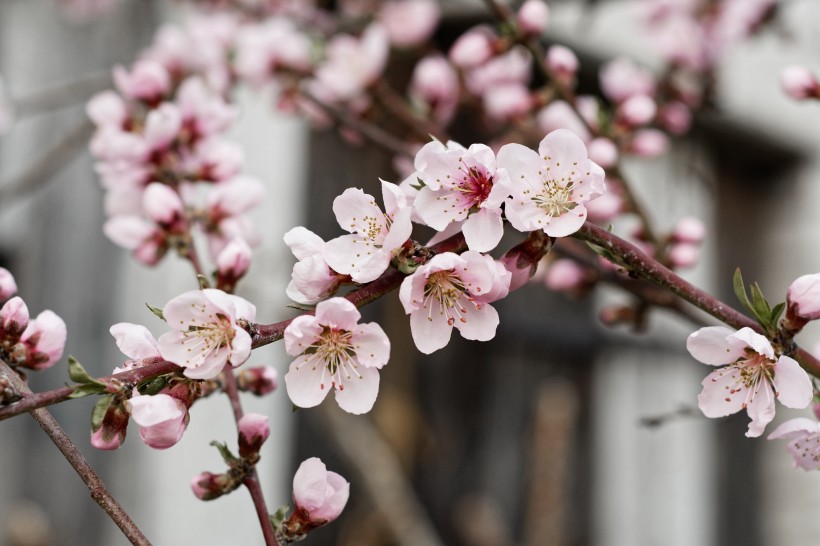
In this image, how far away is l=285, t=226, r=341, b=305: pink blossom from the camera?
0.65 meters

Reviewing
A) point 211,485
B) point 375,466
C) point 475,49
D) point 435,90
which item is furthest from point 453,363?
point 211,485

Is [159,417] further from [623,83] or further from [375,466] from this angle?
[375,466]

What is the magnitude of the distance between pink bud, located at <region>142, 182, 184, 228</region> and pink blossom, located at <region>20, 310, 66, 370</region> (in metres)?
0.33

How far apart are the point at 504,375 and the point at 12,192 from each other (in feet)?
7.15

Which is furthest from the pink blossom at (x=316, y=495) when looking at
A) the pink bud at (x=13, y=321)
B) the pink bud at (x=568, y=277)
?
the pink bud at (x=568, y=277)

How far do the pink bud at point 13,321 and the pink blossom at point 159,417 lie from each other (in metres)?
0.14

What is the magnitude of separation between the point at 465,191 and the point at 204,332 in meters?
0.21

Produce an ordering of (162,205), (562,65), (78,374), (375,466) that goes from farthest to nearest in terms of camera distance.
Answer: (375,466)
(562,65)
(162,205)
(78,374)

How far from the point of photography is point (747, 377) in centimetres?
69

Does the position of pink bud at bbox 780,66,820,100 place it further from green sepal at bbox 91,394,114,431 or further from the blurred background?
green sepal at bbox 91,394,114,431

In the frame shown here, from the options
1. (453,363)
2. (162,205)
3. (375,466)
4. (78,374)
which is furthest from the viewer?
(453,363)

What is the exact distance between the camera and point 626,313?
1.29m

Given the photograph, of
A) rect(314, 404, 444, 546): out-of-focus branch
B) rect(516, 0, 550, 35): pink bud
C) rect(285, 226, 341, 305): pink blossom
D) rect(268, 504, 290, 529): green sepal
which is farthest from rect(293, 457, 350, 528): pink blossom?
rect(314, 404, 444, 546): out-of-focus branch

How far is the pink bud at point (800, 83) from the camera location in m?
1.17
